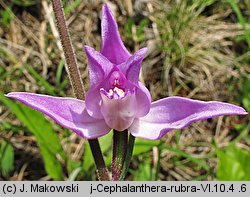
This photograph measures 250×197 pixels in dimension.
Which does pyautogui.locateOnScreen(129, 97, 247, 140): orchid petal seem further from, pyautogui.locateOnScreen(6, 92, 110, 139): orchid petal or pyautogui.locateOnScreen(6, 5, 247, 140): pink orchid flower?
pyautogui.locateOnScreen(6, 92, 110, 139): orchid petal

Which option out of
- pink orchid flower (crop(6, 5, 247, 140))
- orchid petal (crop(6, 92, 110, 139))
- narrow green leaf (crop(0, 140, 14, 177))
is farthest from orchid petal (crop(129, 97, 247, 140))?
narrow green leaf (crop(0, 140, 14, 177))

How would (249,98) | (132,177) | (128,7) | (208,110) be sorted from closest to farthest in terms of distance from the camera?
(208,110)
(132,177)
(249,98)
(128,7)

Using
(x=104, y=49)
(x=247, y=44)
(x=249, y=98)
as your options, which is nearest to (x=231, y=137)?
(x=249, y=98)

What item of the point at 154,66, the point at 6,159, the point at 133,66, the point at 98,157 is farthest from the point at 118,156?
the point at 154,66

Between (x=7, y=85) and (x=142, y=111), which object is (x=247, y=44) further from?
(x=142, y=111)

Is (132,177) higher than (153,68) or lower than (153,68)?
lower

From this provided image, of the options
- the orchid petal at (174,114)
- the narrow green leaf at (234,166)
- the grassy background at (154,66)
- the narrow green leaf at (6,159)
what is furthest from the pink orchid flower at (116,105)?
the narrow green leaf at (6,159)

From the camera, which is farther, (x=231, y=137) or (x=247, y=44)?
(x=247, y=44)
